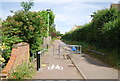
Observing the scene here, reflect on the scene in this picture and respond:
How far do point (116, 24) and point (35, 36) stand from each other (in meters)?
5.21

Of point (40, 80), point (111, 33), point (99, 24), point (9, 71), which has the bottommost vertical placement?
point (40, 80)

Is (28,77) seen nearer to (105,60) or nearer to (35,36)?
(35,36)

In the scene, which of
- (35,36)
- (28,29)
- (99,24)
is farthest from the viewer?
(99,24)

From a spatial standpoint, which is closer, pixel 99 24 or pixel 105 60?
pixel 105 60

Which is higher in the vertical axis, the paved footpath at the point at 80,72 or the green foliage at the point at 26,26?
the green foliage at the point at 26,26

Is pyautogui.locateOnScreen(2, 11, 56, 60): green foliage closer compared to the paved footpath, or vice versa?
the paved footpath

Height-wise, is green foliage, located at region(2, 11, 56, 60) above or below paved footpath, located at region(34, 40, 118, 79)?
above

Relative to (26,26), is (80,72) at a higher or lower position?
lower

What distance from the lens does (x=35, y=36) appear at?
9.41 m

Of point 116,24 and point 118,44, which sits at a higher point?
point 116,24

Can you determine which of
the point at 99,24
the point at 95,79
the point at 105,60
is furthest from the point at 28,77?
the point at 99,24

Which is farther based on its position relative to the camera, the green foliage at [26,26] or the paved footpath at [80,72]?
the green foliage at [26,26]

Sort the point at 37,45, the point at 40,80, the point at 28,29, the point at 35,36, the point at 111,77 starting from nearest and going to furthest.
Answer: the point at 40,80
the point at 111,77
the point at 28,29
the point at 35,36
the point at 37,45

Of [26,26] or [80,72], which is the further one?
[26,26]
